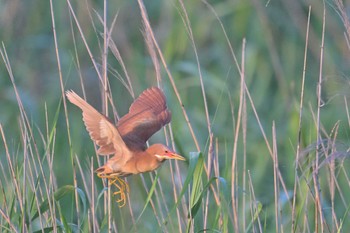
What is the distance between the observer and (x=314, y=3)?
5820mm

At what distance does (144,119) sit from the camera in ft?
10.5

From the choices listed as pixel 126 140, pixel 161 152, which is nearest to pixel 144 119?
pixel 126 140

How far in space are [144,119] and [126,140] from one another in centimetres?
12

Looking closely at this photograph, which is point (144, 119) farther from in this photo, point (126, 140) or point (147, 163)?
point (147, 163)

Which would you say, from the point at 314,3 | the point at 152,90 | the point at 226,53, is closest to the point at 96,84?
the point at 226,53

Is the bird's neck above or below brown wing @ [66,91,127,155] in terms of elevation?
below

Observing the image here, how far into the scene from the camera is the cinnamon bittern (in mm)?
2928

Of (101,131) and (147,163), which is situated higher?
(101,131)

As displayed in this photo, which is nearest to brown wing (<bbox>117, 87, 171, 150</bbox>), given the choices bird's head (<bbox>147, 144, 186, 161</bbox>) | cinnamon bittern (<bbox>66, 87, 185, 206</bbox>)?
cinnamon bittern (<bbox>66, 87, 185, 206</bbox>)

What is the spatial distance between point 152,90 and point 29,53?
9.58 ft

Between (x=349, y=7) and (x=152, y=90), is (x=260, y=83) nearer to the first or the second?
(x=349, y=7)

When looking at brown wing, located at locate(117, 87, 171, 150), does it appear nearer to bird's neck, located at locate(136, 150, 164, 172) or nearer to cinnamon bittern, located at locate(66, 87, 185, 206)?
cinnamon bittern, located at locate(66, 87, 185, 206)

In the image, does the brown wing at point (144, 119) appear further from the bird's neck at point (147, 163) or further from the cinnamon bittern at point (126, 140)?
the bird's neck at point (147, 163)

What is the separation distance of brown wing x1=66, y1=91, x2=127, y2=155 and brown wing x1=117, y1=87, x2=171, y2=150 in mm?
73
